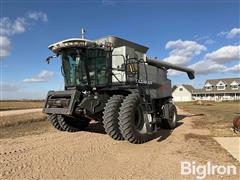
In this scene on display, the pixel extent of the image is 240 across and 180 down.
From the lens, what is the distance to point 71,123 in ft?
36.7

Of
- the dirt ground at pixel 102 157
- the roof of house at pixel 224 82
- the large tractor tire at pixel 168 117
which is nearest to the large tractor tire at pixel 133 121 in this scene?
the dirt ground at pixel 102 157

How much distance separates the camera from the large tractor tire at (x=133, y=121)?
27.6ft

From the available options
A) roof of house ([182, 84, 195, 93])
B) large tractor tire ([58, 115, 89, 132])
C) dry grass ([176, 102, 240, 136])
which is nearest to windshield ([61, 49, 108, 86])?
large tractor tire ([58, 115, 89, 132])

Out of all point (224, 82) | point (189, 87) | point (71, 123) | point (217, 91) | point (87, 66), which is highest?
point (224, 82)

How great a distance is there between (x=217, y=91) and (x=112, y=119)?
7300 centimetres

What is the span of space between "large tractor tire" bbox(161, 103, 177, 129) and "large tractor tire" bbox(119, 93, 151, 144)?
3502 mm

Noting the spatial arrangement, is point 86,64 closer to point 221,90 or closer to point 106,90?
point 106,90

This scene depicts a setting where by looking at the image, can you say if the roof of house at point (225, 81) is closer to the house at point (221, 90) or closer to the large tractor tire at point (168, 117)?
the house at point (221, 90)

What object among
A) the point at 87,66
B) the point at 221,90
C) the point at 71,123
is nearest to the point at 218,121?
the point at 71,123

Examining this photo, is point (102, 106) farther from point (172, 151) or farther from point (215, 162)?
point (215, 162)

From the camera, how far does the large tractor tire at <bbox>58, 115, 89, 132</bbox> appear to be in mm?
10883

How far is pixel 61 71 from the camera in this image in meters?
10.3

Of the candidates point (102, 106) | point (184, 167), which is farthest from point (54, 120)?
point (184, 167)

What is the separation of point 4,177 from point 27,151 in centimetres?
219
